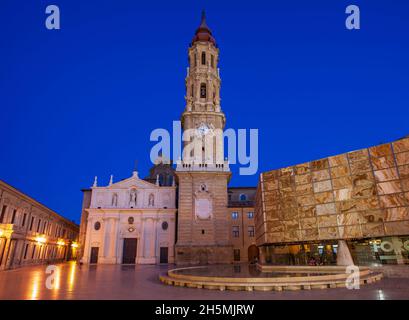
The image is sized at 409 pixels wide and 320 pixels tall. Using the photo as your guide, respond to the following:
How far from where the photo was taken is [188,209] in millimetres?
38531

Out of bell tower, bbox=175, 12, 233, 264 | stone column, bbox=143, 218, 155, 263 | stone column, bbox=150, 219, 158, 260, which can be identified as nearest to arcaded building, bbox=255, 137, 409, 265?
bell tower, bbox=175, 12, 233, 264

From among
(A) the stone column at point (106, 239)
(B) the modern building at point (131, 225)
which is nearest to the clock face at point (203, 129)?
(B) the modern building at point (131, 225)

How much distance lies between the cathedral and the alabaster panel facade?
46.6ft

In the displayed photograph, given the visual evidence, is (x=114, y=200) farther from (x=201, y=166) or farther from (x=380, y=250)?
(x=380, y=250)

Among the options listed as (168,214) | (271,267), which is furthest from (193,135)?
(271,267)

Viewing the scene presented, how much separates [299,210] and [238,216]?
2232cm

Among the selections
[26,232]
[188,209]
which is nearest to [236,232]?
[188,209]

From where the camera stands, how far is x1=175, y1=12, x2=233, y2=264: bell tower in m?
36.5

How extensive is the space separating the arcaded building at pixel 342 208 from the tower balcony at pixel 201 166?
15297 millimetres

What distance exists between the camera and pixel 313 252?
21.8 metres

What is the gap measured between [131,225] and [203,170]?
14.1 meters

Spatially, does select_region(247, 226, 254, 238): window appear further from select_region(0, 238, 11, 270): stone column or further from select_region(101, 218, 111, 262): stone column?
select_region(0, 238, 11, 270): stone column

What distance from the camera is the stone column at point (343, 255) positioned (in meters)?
19.4
